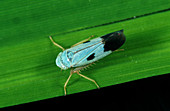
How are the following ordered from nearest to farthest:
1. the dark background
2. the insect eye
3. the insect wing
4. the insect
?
1. the insect
2. the insect wing
3. the insect eye
4. the dark background

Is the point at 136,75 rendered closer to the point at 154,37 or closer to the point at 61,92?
the point at 154,37

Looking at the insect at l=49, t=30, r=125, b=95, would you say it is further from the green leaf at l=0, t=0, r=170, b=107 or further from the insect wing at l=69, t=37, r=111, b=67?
the green leaf at l=0, t=0, r=170, b=107

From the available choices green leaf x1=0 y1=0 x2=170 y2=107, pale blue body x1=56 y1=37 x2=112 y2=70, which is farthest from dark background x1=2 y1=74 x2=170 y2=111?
pale blue body x1=56 y1=37 x2=112 y2=70

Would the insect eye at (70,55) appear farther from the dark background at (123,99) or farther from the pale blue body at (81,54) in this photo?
the dark background at (123,99)

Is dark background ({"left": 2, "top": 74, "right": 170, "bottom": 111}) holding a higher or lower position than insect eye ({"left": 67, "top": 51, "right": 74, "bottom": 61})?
lower

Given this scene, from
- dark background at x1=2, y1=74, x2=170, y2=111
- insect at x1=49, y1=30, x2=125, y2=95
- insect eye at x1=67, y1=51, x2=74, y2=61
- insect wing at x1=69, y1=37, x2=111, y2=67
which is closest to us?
insect at x1=49, y1=30, x2=125, y2=95

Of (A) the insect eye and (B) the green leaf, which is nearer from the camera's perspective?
(B) the green leaf
